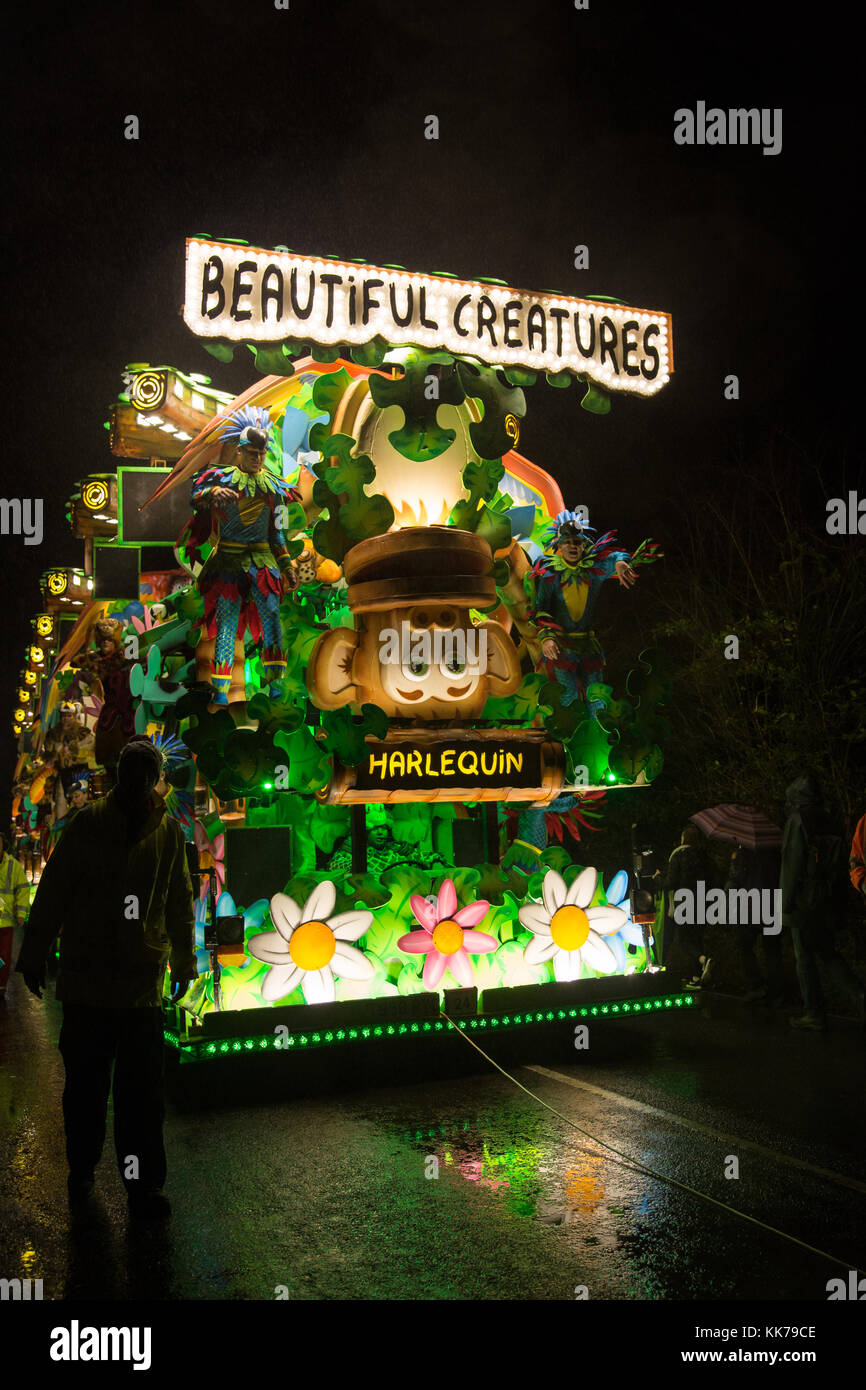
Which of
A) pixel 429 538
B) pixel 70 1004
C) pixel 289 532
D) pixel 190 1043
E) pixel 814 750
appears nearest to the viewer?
pixel 70 1004

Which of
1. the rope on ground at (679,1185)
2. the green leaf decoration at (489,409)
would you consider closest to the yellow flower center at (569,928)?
the rope on ground at (679,1185)

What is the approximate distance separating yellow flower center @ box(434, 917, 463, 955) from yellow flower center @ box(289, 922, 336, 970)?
0.80m

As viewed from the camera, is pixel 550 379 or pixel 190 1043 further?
pixel 550 379

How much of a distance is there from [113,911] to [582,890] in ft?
14.3

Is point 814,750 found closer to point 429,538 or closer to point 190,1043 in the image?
point 429,538

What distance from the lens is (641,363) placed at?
10375 millimetres

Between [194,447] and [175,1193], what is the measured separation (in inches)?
262

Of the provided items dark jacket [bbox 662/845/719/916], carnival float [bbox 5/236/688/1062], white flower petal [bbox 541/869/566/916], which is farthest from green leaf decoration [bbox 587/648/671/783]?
dark jacket [bbox 662/845/719/916]

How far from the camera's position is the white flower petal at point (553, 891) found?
880cm

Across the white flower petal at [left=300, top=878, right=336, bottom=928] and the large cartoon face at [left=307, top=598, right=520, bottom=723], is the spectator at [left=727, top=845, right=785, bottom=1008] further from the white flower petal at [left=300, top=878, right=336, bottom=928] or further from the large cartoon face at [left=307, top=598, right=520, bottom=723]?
the white flower petal at [left=300, top=878, right=336, bottom=928]

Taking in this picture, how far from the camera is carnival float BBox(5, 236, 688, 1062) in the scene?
8.16 meters

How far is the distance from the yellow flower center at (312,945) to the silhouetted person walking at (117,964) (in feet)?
7.58

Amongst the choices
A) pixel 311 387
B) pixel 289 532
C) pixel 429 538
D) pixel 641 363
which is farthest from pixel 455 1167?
pixel 641 363
